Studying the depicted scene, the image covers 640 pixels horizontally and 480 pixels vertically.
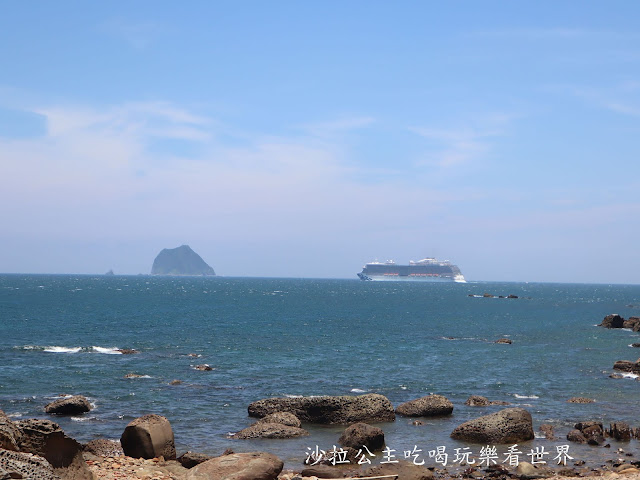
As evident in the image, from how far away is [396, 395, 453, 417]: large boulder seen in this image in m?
28.6

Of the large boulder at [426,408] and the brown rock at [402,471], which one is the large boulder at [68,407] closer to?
the large boulder at [426,408]

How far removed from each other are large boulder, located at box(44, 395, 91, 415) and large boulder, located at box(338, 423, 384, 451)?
40.9 ft

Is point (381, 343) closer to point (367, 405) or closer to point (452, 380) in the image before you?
point (452, 380)

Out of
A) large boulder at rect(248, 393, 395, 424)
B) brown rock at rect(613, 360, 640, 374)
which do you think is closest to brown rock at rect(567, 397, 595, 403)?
large boulder at rect(248, 393, 395, 424)

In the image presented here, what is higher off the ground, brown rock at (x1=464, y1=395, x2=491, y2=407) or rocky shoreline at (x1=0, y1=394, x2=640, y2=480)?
rocky shoreline at (x1=0, y1=394, x2=640, y2=480)

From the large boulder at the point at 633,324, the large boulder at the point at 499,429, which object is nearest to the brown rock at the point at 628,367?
the large boulder at the point at 499,429

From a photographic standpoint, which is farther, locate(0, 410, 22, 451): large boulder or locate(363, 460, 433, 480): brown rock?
locate(363, 460, 433, 480): brown rock

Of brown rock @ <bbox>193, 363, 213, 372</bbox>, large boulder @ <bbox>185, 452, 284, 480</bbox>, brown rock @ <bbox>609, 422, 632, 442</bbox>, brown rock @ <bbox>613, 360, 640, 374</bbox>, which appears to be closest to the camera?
large boulder @ <bbox>185, 452, 284, 480</bbox>

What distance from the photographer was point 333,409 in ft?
89.7

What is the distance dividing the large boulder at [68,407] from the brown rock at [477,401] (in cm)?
1833

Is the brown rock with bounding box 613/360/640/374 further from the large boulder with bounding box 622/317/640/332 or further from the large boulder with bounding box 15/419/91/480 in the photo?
the large boulder with bounding box 15/419/91/480

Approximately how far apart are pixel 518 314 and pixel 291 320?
44021mm

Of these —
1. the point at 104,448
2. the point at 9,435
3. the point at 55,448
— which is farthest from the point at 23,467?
the point at 104,448

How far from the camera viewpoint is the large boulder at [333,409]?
27297 millimetres
